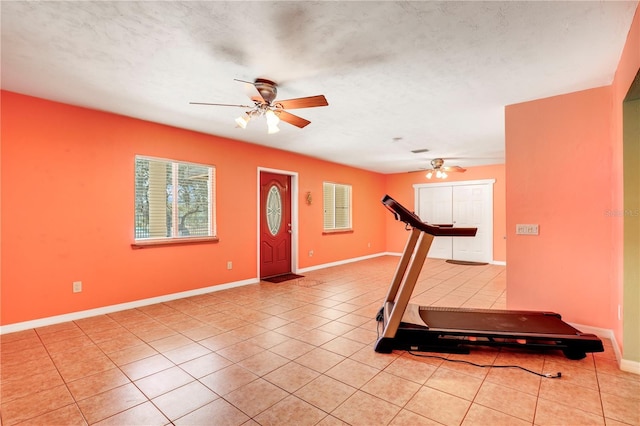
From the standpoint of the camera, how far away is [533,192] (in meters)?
3.28

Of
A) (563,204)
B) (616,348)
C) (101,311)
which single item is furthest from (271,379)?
(563,204)

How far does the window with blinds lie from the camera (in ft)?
13.4

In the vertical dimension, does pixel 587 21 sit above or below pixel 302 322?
above

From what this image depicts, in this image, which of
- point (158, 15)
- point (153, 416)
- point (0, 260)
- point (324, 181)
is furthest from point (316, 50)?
point (324, 181)

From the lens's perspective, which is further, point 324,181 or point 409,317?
point 324,181

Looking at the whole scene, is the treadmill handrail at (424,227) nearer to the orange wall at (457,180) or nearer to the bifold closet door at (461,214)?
the bifold closet door at (461,214)

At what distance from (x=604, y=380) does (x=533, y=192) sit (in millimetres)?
1873

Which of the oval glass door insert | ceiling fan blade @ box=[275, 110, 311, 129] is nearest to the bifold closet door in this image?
the oval glass door insert

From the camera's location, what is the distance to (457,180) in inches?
312

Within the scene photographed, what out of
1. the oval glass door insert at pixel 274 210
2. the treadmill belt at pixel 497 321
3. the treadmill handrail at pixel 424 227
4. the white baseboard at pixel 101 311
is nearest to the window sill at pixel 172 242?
the white baseboard at pixel 101 311

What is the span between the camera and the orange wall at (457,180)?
7.25 m

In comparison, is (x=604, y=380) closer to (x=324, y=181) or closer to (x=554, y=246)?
(x=554, y=246)

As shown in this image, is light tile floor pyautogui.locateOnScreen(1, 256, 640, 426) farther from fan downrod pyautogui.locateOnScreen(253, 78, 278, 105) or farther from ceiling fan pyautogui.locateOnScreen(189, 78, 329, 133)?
fan downrod pyautogui.locateOnScreen(253, 78, 278, 105)

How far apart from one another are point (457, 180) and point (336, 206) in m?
3.41
